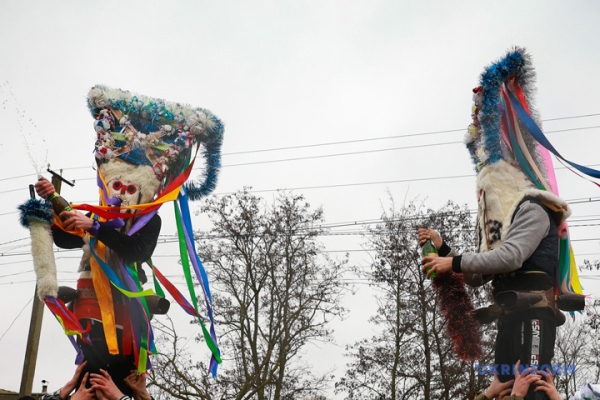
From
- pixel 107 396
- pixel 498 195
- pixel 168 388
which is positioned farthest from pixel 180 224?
pixel 168 388

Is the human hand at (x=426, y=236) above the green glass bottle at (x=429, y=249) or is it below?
above

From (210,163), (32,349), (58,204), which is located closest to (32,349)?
(32,349)

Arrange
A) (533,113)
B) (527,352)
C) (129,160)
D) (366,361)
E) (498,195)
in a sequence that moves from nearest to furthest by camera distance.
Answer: (527,352) → (498,195) → (533,113) → (129,160) → (366,361)

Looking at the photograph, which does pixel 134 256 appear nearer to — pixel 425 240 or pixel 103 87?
pixel 103 87

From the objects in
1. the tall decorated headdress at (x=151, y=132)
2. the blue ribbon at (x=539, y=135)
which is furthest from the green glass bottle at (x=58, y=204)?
the blue ribbon at (x=539, y=135)

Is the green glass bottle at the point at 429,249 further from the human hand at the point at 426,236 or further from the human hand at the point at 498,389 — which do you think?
the human hand at the point at 498,389

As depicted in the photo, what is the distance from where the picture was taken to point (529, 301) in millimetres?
3277

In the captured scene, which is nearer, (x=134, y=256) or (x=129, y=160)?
(x=134, y=256)

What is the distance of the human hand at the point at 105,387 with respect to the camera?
3414 millimetres

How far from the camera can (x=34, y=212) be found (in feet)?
12.2

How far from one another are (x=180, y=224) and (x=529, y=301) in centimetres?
223

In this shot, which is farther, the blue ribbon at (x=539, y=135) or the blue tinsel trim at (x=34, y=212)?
the blue tinsel trim at (x=34, y=212)

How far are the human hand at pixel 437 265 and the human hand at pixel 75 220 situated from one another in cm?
184

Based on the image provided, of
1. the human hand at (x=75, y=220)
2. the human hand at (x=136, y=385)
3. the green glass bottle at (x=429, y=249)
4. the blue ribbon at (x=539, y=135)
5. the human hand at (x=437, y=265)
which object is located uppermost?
the blue ribbon at (x=539, y=135)
